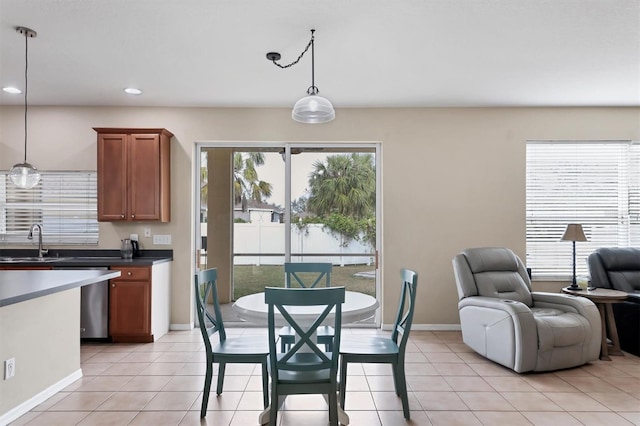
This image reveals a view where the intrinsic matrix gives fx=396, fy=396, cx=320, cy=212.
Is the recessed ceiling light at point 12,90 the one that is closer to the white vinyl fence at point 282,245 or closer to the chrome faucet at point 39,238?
the chrome faucet at point 39,238

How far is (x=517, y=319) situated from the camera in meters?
3.25

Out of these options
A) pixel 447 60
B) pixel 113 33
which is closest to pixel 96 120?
pixel 113 33

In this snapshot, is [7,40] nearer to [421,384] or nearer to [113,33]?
[113,33]

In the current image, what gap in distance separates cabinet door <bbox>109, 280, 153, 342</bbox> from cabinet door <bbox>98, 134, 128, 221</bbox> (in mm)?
795

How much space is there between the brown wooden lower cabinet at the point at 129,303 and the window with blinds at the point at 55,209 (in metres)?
0.92

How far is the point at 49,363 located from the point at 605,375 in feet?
14.4

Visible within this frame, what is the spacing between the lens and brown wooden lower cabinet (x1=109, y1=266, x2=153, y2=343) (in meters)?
4.15

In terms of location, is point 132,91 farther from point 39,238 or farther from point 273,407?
point 273,407

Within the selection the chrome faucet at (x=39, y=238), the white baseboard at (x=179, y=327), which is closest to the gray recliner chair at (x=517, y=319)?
the white baseboard at (x=179, y=327)

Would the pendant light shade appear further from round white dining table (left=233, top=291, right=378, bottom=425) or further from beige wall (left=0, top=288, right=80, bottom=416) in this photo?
round white dining table (left=233, top=291, right=378, bottom=425)

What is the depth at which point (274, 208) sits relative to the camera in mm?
4859

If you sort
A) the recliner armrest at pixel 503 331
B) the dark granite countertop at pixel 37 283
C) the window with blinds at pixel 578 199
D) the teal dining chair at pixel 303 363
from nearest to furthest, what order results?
the teal dining chair at pixel 303 363 → the dark granite countertop at pixel 37 283 → the recliner armrest at pixel 503 331 → the window with blinds at pixel 578 199

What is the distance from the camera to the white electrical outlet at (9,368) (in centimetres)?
249

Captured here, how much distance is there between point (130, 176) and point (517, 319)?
4127mm
